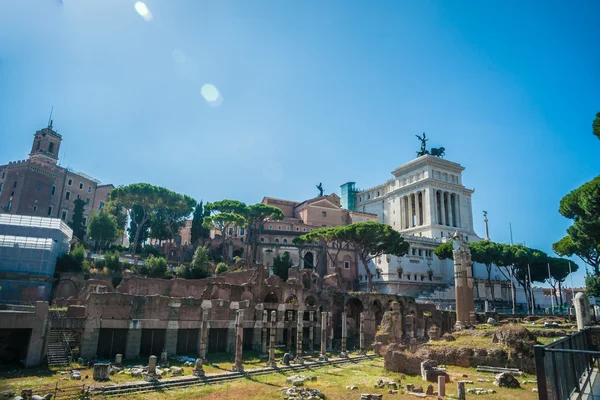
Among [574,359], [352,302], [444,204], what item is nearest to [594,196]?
[352,302]

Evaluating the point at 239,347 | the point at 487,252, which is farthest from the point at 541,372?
the point at 487,252

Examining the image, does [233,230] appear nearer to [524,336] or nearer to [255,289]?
[255,289]

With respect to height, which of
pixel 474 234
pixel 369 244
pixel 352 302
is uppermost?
pixel 474 234

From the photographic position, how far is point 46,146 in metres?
62.4

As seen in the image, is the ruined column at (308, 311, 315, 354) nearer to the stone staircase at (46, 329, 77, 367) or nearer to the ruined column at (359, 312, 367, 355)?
the ruined column at (359, 312, 367, 355)

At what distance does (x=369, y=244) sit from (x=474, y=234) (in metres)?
27.5

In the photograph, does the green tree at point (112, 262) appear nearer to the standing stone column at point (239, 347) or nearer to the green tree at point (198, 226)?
the green tree at point (198, 226)

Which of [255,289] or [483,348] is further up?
[255,289]

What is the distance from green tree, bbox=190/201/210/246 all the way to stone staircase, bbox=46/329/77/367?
30.2 meters

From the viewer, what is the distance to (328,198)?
69.9 m

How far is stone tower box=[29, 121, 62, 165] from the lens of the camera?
6110cm

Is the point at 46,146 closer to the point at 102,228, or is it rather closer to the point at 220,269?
the point at 102,228

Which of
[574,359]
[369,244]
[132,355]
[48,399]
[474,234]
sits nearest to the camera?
[574,359]

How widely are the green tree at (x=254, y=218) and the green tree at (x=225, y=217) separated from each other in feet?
3.59
